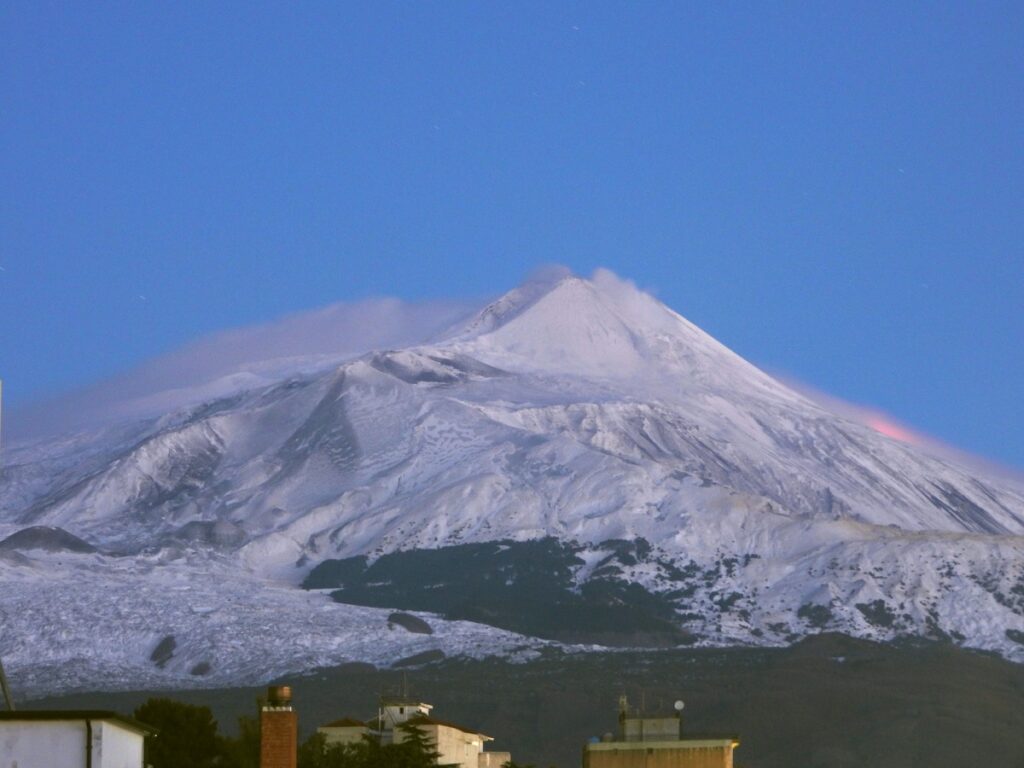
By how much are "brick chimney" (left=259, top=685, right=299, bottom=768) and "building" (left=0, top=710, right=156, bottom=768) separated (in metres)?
2.25

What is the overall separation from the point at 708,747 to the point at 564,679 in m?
141

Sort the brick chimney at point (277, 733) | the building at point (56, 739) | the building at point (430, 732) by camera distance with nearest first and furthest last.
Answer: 1. the building at point (56, 739)
2. the brick chimney at point (277, 733)
3. the building at point (430, 732)

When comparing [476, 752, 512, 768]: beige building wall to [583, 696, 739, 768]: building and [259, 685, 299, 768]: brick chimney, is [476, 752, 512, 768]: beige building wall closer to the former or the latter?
[583, 696, 739, 768]: building

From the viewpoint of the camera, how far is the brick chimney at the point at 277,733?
27.8 meters

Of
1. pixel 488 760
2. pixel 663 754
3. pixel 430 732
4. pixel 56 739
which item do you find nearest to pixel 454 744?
pixel 488 760

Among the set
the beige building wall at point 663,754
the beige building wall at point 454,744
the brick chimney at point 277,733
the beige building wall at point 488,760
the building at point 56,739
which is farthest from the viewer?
the beige building wall at point 488,760

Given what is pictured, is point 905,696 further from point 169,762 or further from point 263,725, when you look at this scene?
point 263,725

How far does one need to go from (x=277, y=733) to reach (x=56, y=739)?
2.86 metres

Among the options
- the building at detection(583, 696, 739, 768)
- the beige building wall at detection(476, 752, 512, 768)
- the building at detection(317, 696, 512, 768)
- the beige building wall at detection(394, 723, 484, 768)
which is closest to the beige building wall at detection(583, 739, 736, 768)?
the building at detection(583, 696, 739, 768)

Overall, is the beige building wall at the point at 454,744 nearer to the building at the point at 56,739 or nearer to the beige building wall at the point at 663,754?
the beige building wall at the point at 663,754

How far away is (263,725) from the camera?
2780 cm

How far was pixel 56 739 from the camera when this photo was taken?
25.8 metres

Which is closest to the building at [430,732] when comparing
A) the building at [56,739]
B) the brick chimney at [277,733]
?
the brick chimney at [277,733]

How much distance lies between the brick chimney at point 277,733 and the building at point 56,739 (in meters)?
2.25
